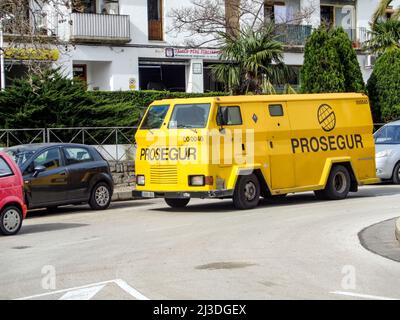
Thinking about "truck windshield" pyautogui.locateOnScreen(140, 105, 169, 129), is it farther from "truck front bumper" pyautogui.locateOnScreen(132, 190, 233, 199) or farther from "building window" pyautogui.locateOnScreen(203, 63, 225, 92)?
"building window" pyautogui.locateOnScreen(203, 63, 225, 92)

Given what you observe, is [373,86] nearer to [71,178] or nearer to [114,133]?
[114,133]

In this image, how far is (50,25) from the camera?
29.7 metres

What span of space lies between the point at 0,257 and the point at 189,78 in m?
25.2

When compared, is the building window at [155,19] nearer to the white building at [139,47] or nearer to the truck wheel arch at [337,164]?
the white building at [139,47]

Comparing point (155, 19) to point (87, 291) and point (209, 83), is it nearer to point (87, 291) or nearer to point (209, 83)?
point (209, 83)

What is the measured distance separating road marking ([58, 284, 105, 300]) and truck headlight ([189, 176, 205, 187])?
7.56m

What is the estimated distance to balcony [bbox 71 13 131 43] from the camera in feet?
102

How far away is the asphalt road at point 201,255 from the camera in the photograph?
8203 millimetres

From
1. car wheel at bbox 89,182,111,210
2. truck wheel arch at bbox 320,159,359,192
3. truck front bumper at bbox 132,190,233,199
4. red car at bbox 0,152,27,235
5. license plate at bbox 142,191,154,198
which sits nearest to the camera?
red car at bbox 0,152,27,235

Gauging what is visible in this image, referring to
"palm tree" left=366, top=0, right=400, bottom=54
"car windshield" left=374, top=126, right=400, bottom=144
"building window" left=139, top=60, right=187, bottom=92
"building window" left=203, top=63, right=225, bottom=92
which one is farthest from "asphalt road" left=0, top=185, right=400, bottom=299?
"building window" left=203, top=63, right=225, bottom=92

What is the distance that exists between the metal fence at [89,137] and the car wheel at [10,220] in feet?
27.0

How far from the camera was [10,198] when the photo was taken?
12.7 metres
